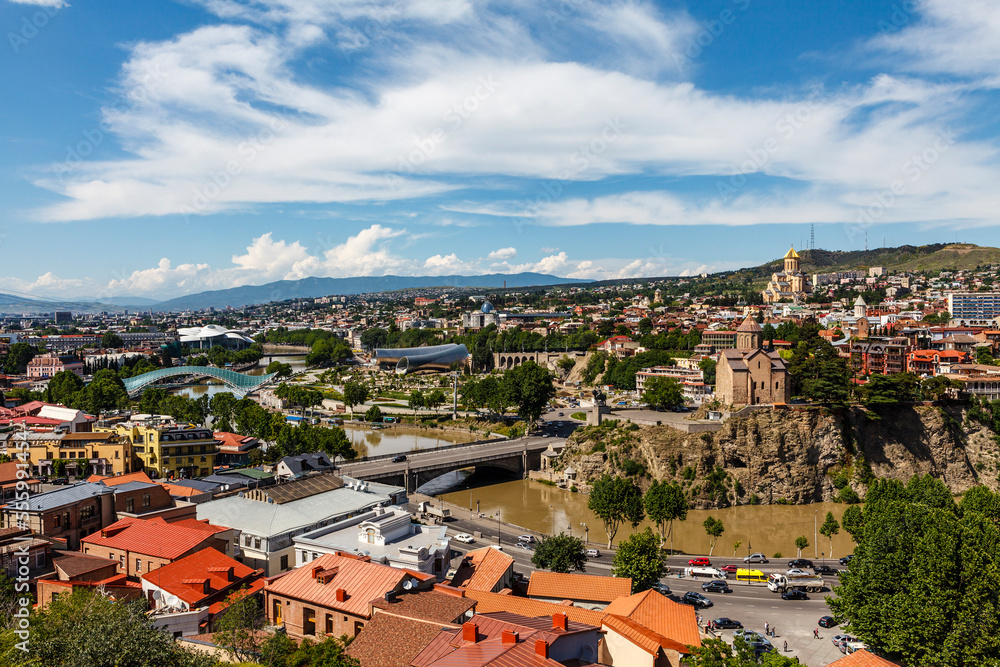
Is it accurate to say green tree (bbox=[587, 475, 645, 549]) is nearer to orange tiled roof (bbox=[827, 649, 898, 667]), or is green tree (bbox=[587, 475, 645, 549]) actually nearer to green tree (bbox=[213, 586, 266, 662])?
orange tiled roof (bbox=[827, 649, 898, 667])

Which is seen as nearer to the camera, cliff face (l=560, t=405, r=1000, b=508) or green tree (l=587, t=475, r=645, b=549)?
green tree (l=587, t=475, r=645, b=549)

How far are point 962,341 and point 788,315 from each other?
90.3 feet

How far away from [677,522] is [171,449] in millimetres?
20963

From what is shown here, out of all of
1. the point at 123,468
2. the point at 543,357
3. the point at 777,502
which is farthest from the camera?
the point at 543,357

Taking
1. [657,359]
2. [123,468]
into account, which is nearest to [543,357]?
[657,359]

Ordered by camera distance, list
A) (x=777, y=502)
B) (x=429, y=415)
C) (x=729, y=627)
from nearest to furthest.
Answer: (x=729, y=627), (x=777, y=502), (x=429, y=415)

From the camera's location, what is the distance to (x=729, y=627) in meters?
16.0

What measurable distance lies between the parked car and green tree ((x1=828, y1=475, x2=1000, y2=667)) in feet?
9.98

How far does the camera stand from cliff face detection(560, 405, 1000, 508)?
30656 millimetres

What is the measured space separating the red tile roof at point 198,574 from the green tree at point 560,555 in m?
7.68

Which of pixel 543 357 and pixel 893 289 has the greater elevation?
pixel 893 289

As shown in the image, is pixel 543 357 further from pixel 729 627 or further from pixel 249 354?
pixel 729 627

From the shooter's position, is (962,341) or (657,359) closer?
(962,341)

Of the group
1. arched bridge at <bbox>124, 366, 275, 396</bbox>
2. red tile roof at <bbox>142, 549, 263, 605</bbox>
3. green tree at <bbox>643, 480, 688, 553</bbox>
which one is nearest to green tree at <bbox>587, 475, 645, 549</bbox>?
green tree at <bbox>643, 480, 688, 553</bbox>
